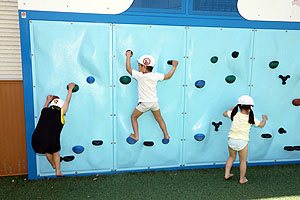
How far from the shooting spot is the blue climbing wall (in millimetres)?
3662

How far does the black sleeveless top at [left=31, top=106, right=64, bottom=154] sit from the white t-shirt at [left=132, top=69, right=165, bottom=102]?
43.7 inches

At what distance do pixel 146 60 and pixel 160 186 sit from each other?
5.82ft

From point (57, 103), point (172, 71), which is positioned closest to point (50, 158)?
point (57, 103)

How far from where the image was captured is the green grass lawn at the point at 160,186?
343 cm

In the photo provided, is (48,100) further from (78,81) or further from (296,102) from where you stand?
(296,102)

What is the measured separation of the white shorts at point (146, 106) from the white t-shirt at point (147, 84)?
0.05 meters

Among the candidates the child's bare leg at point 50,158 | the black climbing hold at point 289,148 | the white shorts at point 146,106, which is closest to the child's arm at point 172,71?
the white shorts at point 146,106

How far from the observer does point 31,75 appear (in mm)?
3602

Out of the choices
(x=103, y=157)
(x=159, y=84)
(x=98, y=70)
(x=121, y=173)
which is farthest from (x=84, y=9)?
(x=121, y=173)

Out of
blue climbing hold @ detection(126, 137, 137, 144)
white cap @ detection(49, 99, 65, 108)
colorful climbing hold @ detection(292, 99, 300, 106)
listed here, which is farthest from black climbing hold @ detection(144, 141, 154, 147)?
colorful climbing hold @ detection(292, 99, 300, 106)

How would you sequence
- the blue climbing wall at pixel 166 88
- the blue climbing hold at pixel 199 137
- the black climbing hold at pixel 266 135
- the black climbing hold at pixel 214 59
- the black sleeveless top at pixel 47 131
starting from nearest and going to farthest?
1. the black sleeveless top at pixel 47 131
2. the blue climbing wall at pixel 166 88
3. the black climbing hold at pixel 214 59
4. the blue climbing hold at pixel 199 137
5. the black climbing hold at pixel 266 135

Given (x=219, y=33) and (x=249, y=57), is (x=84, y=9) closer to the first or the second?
(x=219, y=33)

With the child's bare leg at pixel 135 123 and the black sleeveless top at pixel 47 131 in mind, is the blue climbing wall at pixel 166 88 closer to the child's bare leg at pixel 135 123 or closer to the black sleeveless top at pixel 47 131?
the child's bare leg at pixel 135 123

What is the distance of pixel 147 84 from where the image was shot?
3650 mm
